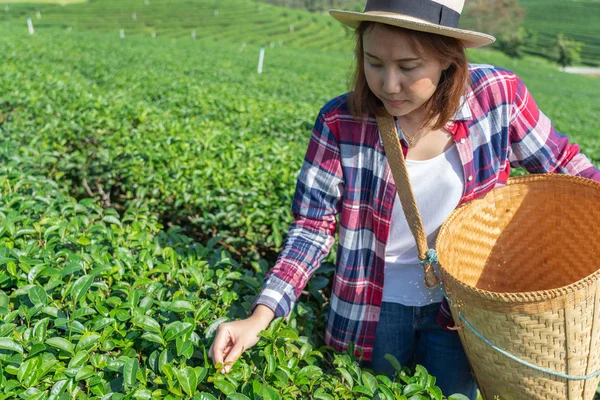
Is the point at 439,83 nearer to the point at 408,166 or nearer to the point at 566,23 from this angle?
the point at 408,166

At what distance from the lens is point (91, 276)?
1.57 meters

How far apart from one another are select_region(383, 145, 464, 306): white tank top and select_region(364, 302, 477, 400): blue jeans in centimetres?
5

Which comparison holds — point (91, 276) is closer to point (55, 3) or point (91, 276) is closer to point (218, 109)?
point (218, 109)

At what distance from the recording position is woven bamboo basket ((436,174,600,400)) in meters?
1.21

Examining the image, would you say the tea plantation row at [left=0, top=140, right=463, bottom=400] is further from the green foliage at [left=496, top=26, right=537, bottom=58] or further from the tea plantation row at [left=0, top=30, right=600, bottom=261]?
the green foliage at [left=496, top=26, right=537, bottom=58]

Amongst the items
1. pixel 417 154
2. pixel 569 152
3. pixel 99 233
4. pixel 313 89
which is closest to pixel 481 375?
pixel 417 154

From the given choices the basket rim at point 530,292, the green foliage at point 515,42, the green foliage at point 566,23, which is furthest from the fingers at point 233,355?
the green foliage at point 566,23

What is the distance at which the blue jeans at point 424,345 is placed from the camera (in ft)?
5.82

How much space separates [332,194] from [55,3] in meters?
62.5

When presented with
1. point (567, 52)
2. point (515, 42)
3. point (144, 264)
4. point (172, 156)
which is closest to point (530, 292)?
point (144, 264)

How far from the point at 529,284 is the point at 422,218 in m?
0.55

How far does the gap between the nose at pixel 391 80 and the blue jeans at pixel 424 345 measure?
784 millimetres

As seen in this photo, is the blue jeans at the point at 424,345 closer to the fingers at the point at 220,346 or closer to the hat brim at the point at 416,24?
the fingers at the point at 220,346

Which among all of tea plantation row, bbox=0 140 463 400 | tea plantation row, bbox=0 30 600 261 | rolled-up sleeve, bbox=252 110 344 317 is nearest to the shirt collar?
rolled-up sleeve, bbox=252 110 344 317
